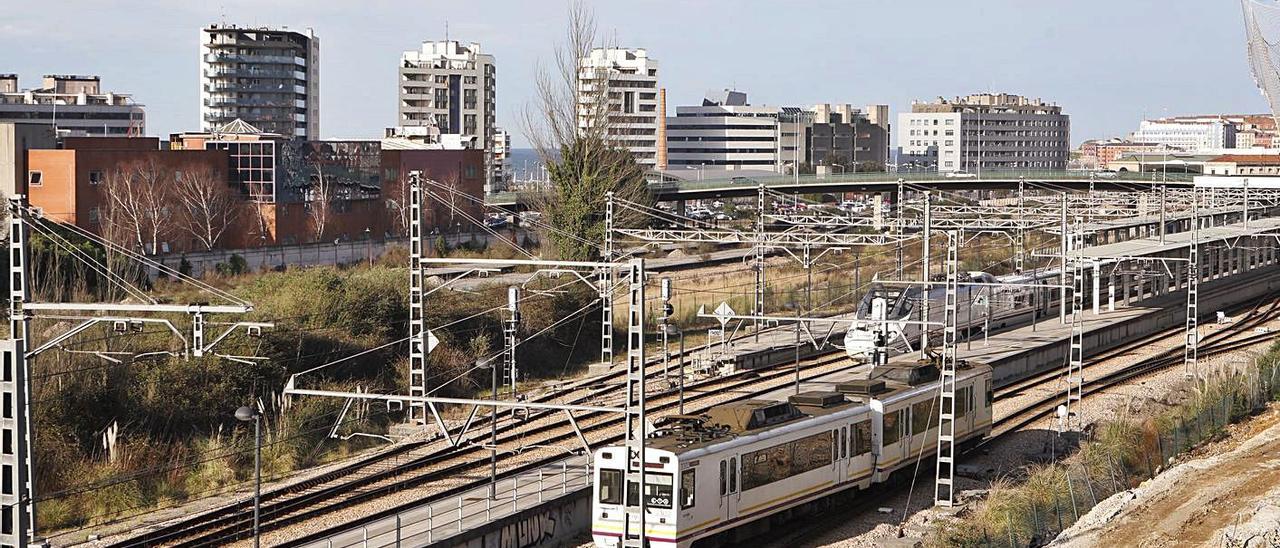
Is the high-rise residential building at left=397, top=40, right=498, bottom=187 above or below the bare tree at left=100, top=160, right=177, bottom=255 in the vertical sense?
above

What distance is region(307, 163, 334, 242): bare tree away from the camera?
6462 centimetres

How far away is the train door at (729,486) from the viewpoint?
64.1 feet

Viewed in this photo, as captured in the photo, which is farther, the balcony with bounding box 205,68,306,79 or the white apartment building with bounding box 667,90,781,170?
the white apartment building with bounding box 667,90,781,170

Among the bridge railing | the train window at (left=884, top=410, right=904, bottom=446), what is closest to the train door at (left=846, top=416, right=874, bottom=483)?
the train window at (left=884, top=410, right=904, bottom=446)

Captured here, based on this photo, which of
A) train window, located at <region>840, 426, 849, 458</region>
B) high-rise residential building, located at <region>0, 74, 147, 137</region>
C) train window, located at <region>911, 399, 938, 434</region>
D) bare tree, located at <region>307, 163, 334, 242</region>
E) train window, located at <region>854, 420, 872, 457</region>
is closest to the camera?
train window, located at <region>840, 426, 849, 458</region>

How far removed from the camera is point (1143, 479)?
2442cm

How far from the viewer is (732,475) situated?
19.7 metres

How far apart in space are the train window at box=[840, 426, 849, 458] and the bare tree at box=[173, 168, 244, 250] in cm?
4017

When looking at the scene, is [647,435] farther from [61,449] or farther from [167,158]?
[167,158]

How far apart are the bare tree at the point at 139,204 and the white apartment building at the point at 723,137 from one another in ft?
368

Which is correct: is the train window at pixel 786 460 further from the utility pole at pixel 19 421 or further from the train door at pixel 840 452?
the utility pole at pixel 19 421

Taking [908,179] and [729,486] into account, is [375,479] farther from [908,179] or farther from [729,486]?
[908,179]

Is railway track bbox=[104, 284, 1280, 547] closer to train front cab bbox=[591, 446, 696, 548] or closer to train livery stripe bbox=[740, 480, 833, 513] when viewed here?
train front cab bbox=[591, 446, 696, 548]

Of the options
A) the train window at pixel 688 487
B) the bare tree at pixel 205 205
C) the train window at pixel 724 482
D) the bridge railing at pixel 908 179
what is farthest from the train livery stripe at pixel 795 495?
the bridge railing at pixel 908 179
